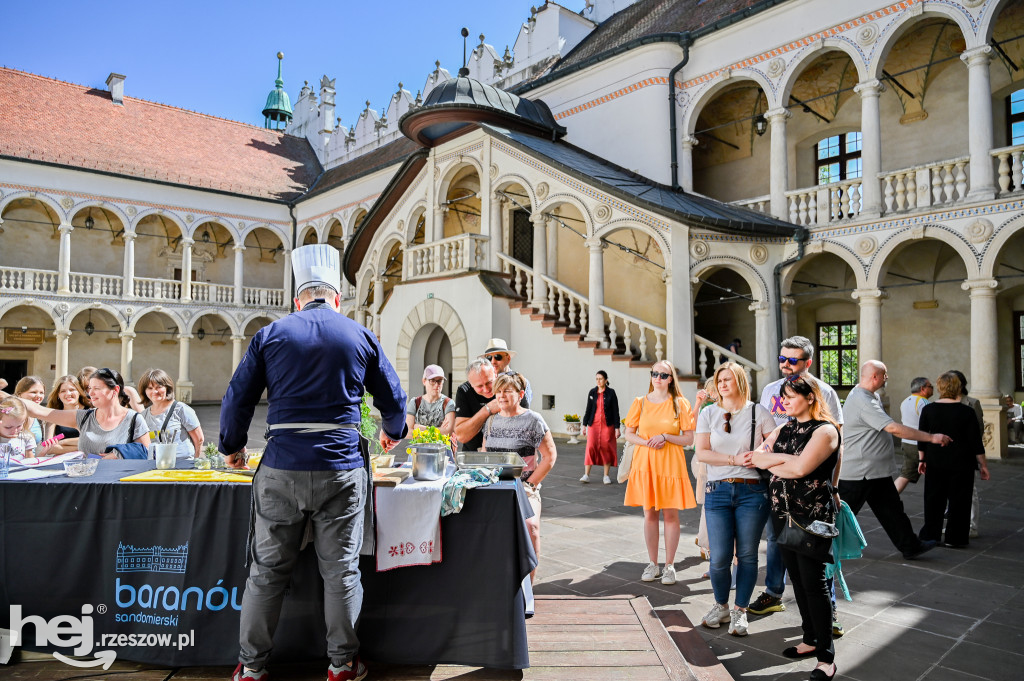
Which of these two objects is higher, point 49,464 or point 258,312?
point 258,312

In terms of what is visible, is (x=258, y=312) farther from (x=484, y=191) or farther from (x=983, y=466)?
(x=983, y=466)

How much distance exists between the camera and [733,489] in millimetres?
4422

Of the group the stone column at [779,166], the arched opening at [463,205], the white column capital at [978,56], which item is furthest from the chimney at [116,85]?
the white column capital at [978,56]

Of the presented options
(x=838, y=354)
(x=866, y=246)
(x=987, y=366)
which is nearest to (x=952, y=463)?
(x=987, y=366)

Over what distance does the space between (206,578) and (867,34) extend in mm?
16088

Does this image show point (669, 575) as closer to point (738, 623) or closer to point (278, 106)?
point (738, 623)

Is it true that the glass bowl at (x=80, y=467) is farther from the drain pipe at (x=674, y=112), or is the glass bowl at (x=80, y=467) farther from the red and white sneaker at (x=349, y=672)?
the drain pipe at (x=674, y=112)

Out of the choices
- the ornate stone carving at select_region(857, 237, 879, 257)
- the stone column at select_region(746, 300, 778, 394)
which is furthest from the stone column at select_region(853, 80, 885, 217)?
the stone column at select_region(746, 300, 778, 394)

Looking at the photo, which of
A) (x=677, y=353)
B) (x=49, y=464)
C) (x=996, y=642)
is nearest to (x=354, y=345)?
(x=49, y=464)

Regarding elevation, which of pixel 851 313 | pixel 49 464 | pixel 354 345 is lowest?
pixel 49 464

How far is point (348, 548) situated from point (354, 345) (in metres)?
0.98

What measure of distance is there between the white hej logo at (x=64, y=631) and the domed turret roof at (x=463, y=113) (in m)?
15.0

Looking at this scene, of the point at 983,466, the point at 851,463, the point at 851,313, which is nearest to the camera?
the point at 851,463

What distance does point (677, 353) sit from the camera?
14094mm
